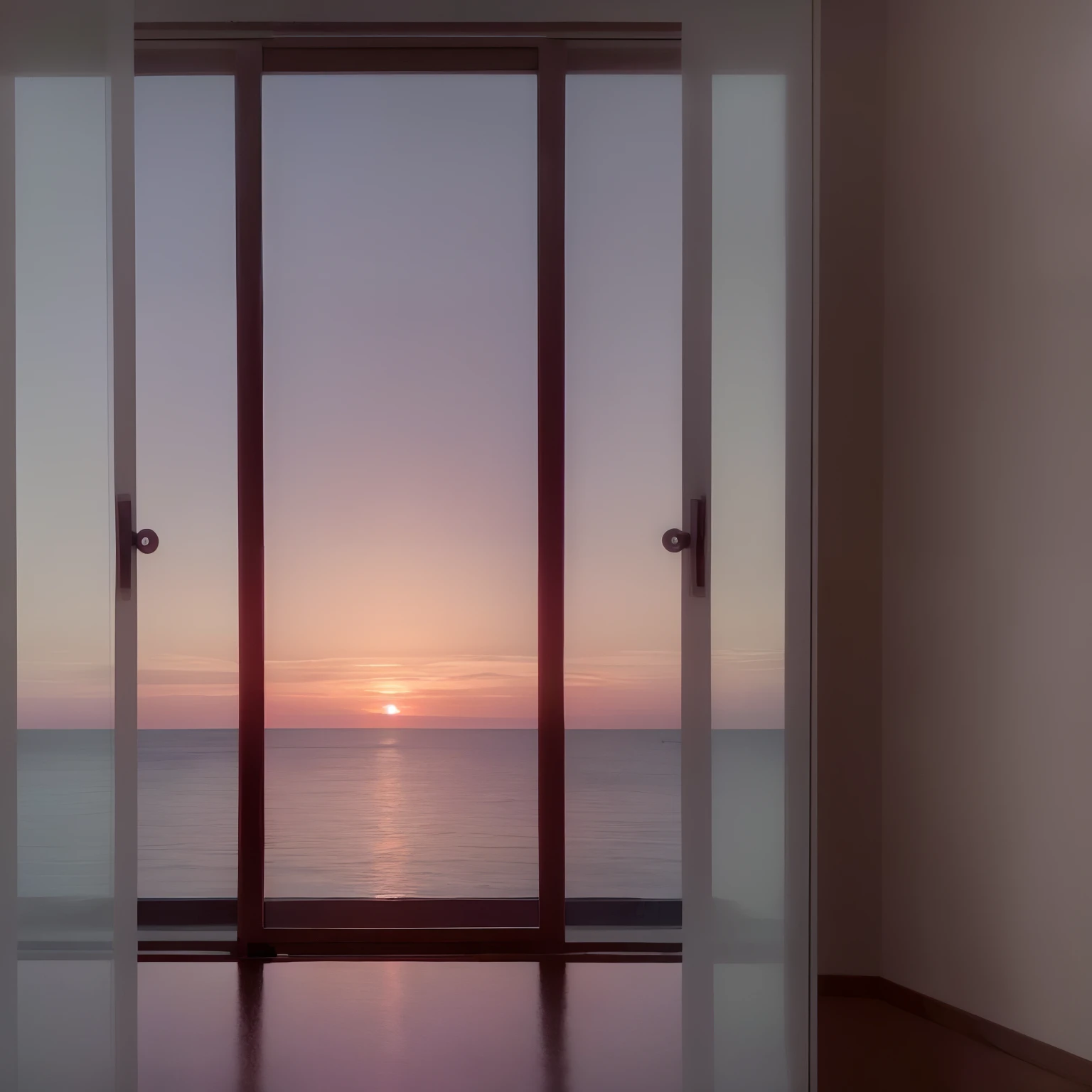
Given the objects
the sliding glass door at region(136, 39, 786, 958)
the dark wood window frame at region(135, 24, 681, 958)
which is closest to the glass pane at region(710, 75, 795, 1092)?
the sliding glass door at region(136, 39, 786, 958)

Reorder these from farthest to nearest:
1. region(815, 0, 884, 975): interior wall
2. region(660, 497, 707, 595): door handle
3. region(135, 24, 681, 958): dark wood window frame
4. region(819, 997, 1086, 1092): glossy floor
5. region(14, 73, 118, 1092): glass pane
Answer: region(135, 24, 681, 958): dark wood window frame < region(815, 0, 884, 975): interior wall < region(819, 997, 1086, 1092): glossy floor < region(660, 497, 707, 595): door handle < region(14, 73, 118, 1092): glass pane

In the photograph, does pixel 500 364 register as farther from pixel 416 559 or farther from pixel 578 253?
pixel 416 559

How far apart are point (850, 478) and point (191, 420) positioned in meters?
1.85

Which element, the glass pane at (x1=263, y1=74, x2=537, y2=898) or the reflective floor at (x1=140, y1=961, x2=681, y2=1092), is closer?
the reflective floor at (x1=140, y1=961, x2=681, y2=1092)

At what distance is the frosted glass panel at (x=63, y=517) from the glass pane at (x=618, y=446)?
4.26ft

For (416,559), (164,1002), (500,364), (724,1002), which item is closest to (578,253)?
(500,364)

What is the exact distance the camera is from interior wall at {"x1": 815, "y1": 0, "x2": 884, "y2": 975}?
229 centimetres

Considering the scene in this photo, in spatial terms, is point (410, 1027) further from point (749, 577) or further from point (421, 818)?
point (749, 577)

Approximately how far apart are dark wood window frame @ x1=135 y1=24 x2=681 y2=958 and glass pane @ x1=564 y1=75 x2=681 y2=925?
56 mm

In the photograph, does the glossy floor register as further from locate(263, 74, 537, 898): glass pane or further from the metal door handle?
the metal door handle

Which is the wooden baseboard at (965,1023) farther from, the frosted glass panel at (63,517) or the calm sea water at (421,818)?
the frosted glass panel at (63,517)

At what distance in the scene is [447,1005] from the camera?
2.22m

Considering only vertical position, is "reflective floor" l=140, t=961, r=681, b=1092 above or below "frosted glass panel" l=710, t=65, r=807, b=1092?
below

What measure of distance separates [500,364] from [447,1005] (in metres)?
1.82
